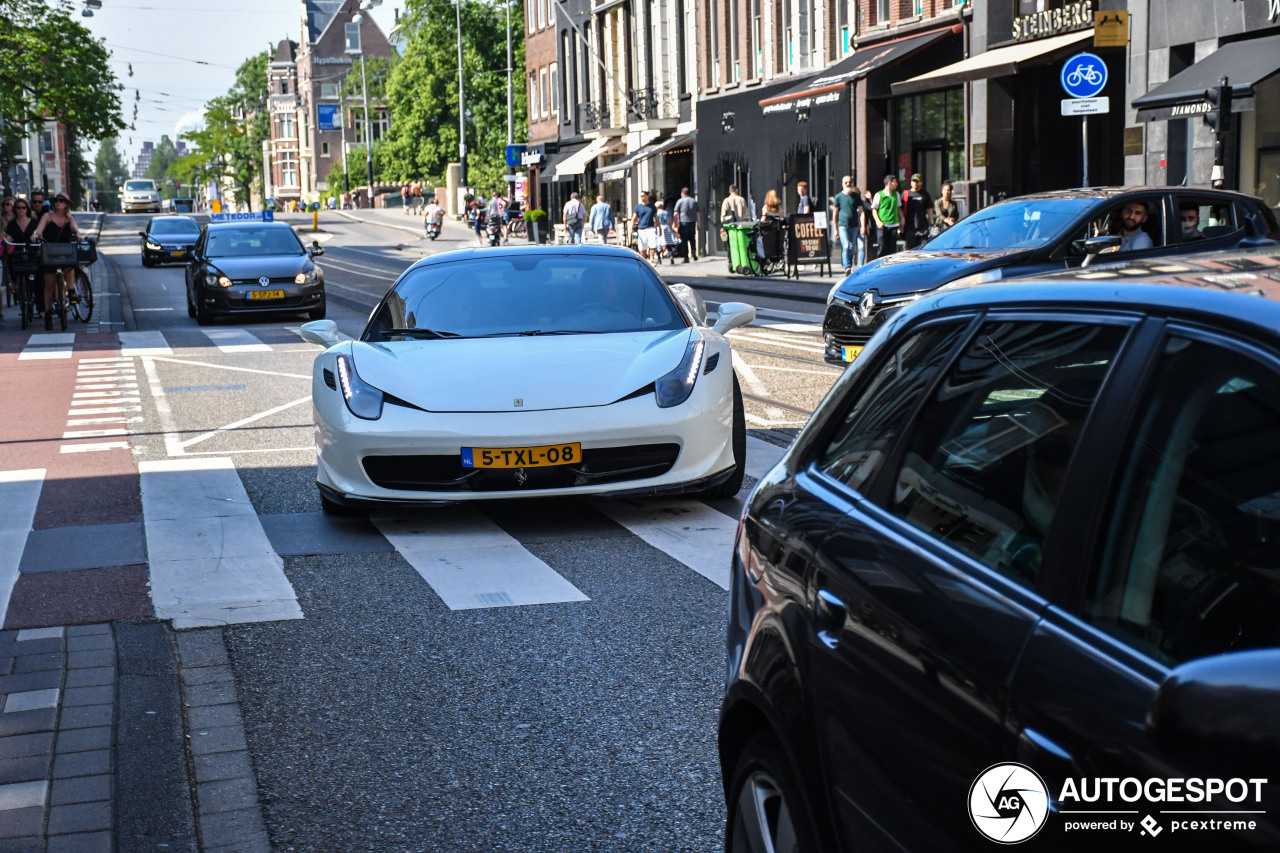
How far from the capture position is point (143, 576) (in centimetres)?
689

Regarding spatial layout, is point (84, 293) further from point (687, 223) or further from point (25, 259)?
point (687, 223)

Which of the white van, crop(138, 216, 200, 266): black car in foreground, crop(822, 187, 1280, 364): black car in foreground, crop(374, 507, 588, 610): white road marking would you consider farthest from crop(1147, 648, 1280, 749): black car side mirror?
the white van

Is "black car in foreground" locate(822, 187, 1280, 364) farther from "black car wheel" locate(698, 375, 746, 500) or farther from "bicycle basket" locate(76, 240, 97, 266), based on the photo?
"bicycle basket" locate(76, 240, 97, 266)

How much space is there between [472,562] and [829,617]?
15.2 ft

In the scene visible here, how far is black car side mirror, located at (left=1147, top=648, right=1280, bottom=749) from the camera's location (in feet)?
5.00

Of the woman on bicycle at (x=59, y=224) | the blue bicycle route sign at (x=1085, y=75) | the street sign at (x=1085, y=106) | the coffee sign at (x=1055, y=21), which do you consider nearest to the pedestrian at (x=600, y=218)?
the coffee sign at (x=1055, y=21)

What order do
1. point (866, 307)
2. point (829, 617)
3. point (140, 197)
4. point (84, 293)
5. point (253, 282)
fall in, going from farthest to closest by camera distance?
point (140, 197)
point (84, 293)
point (253, 282)
point (866, 307)
point (829, 617)

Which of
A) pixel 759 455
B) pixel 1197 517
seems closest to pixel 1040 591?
pixel 1197 517

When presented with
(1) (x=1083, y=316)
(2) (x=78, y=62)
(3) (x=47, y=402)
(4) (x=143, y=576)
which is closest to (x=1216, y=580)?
(1) (x=1083, y=316)

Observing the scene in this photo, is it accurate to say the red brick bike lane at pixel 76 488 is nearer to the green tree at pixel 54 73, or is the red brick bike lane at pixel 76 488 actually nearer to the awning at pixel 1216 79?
the awning at pixel 1216 79

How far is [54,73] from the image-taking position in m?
49.8

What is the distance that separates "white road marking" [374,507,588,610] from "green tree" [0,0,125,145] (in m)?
40.8

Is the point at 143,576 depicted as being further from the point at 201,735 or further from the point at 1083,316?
the point at 1083,316

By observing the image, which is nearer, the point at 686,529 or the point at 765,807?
the point at 765,807
